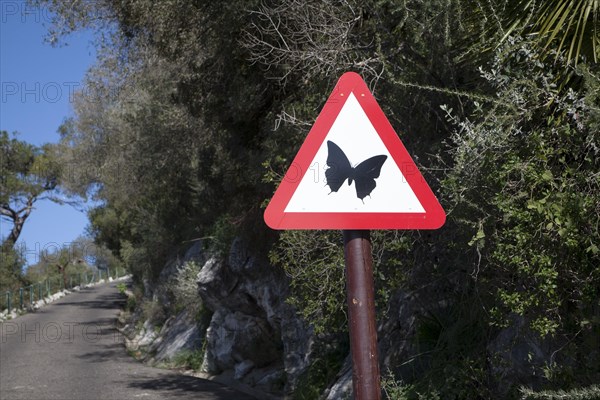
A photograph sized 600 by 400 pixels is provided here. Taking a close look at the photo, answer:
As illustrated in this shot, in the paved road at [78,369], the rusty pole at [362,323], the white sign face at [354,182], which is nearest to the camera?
the rusty pole at [362,323]

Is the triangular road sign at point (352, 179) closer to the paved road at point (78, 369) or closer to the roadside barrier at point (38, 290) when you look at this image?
the paved road at point (78, 369)

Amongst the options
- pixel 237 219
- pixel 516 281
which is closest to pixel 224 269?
pixel 237 219

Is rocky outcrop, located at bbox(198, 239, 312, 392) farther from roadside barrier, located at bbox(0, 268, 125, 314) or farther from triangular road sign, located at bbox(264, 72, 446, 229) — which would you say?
roadside barrier, located at bbox(0, 268, 125, 314)

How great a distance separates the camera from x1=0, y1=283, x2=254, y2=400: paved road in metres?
12.9

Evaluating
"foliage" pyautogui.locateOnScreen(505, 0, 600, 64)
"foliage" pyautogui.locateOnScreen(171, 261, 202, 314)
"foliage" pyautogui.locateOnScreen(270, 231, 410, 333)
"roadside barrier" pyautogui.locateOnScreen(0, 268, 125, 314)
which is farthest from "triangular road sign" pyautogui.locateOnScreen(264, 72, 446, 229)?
"roadside barrier" pyautogui.locateOnScreen(0, 268, 125, 314)

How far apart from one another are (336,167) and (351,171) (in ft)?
0.22

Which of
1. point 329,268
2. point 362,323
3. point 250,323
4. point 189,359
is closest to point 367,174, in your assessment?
point 362,323

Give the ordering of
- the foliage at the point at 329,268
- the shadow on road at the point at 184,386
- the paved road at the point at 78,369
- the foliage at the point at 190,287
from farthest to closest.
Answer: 1. the foliage at the point at 190,287
2. the paved road at the point at 78,369
3. the shadow on road at the point at 184,386
4. the foliage at the point at 329,268

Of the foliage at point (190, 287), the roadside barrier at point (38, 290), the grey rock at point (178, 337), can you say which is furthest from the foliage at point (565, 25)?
the roadside barrier at point (38, 290)

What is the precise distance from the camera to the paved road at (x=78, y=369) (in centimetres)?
1288

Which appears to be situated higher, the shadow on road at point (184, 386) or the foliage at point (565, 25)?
the foliage at point (565, 25)

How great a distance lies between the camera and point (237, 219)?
43.4 ft

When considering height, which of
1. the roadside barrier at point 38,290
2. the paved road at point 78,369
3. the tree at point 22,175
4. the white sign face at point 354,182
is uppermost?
the tree at point 22,175

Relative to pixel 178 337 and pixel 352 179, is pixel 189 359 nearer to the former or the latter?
pixel 178 337
